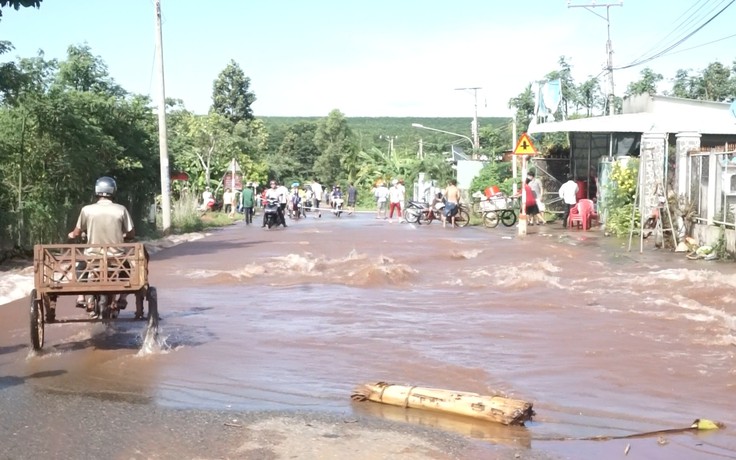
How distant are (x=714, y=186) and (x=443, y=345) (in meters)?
11.5

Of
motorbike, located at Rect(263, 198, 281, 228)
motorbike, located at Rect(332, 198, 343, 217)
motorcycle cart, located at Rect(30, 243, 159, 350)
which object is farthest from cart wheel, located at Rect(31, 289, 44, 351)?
motorbike, located at Rect(332, 198, 343, 217)

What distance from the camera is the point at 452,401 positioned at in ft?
21.2

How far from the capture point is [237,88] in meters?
73.8

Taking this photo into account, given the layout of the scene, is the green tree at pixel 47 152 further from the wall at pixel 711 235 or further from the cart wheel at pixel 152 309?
the wall at pixel 711 235

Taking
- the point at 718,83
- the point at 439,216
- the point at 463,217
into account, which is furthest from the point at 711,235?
the point at 718,83

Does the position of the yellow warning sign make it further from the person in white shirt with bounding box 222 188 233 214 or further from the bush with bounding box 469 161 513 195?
the person in white shirt with bounding box 222 188 233 214

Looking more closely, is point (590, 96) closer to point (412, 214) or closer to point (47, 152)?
point (412, 214)

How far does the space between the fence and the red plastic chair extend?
22.1 feet

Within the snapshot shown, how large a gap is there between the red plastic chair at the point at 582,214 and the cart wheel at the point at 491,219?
354 cm

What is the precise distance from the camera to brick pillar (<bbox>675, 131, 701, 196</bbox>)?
68.3 feet

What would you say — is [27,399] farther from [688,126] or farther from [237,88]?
[237,88]

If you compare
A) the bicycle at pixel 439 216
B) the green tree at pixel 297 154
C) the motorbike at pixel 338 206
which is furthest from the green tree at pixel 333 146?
the bicycle at pixel 439 216

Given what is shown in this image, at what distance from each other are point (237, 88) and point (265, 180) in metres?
11.9

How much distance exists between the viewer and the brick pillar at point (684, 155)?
20.8 m
